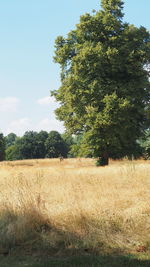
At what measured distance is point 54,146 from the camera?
104188 mm

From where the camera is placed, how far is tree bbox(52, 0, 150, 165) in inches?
964

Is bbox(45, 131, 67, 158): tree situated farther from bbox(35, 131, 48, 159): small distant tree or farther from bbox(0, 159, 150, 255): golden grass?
bbox(0, 159, 150, 255): golden grass

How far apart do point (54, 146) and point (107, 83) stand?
78814mm

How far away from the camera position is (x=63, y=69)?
95.4 feet

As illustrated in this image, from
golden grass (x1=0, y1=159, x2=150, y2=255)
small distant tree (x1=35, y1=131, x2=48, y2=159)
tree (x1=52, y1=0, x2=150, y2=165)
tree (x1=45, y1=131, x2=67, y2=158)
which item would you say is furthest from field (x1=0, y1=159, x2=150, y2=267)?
small distant tree (x1=35, y1=131, x2=48, y2=159)

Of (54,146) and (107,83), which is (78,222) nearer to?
(107,83)

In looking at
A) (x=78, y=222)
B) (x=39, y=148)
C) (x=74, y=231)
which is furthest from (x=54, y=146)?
(x=74, y=231)

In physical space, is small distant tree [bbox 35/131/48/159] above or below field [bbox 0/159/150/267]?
above

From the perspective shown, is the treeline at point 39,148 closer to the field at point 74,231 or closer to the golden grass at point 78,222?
the golden grass at point 78,222

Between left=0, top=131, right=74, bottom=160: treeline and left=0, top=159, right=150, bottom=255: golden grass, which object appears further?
left=0, top=131, right=74, bottom=160: treeline

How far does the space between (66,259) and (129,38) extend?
956 inches

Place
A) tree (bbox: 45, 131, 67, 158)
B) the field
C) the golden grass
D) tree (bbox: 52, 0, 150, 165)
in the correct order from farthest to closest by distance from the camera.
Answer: tree (bbox: 45, 131, 67, 158) → tree (bbox: 52, 0, 150, 165) → the golden grass → the field

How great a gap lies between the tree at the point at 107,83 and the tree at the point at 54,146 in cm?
7480

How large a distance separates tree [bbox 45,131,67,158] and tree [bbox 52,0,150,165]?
74.8 meters
